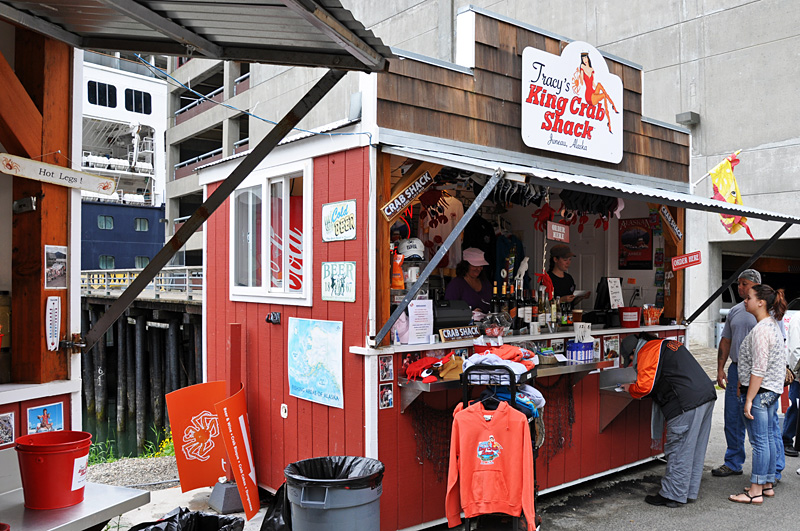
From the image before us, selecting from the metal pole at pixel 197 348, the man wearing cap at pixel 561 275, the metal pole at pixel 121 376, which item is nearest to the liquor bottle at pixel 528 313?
the man wearing cap at pixel 561 275

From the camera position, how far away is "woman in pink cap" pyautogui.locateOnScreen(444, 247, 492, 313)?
673cm

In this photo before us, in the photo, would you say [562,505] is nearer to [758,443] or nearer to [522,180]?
[758,443]

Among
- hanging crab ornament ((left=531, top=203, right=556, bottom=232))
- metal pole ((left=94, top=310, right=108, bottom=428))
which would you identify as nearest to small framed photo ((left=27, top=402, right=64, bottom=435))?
hanging crab ornament ((left=531, top=203, right=556, bottom=232))

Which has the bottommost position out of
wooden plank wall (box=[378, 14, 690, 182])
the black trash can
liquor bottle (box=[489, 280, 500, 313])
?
the black trash can

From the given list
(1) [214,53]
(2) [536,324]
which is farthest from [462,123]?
(1) [214,53]

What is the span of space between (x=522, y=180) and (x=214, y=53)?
2.24m

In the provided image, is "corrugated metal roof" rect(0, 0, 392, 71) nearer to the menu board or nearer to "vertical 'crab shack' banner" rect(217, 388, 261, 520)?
"vertical 'crab shack' banner" rect(217, 388, 261, 520)

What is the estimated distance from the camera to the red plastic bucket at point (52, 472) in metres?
2.84

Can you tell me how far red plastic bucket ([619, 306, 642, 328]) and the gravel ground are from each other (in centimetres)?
514

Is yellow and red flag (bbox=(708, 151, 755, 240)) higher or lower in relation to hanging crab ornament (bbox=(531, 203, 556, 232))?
higher

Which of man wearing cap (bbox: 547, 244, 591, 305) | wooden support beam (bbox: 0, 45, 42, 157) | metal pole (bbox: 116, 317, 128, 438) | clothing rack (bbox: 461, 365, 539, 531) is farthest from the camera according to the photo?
metal pole (bbox: 116, 317, 128, 438)

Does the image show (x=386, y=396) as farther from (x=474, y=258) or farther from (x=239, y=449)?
(x=474, y=258)

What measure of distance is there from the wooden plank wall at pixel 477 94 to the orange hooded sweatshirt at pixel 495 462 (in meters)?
2.36

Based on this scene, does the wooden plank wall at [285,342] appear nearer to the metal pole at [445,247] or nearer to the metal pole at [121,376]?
the metal pole at [445,247]
